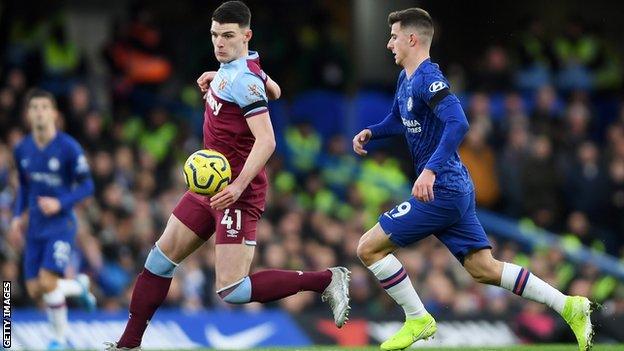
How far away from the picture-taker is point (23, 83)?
1684 centimetres

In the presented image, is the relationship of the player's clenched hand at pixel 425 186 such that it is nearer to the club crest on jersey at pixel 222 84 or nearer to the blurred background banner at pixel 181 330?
the club crest on jersey at pixel 222 84

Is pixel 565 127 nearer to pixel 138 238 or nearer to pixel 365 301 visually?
pixel 365 301

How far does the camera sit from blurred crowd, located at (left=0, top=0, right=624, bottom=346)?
50.5ft

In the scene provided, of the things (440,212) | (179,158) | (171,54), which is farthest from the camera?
(171,54)

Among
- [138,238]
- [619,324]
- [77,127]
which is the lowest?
[619,324]

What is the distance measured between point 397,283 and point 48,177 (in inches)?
155

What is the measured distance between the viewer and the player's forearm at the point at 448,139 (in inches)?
343

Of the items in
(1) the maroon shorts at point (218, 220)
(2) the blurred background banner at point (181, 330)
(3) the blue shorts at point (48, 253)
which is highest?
(1) the maroon shorts at point (218, 220)

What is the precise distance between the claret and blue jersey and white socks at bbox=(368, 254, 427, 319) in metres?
3.49

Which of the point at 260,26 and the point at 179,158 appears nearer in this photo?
the point at 179,158

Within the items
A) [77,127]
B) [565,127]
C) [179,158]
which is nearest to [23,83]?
[77,127]

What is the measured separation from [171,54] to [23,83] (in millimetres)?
2484

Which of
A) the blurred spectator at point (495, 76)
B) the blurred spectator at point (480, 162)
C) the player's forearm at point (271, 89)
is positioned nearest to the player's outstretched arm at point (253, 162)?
the player's forearm at point (271, 89)

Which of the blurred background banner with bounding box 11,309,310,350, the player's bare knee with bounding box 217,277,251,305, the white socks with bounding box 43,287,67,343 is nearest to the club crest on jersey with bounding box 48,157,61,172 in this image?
the white socks with bounding box 43,287,67,343
